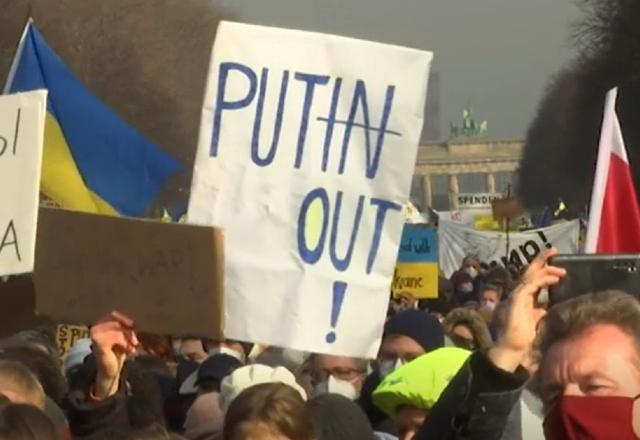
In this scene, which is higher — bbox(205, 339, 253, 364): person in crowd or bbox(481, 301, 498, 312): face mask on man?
bbox(481, 301, 498, 312): face mask on man

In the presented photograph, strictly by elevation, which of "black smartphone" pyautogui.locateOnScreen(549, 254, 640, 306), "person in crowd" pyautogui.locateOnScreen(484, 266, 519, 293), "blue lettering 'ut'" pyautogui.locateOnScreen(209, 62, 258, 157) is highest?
"blue lettering 'ut'" pyautogui.locateOnScreen(209, 62, 258, 157)

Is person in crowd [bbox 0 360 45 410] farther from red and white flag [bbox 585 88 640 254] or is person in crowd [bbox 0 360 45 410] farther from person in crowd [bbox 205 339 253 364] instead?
red and white flag [bbox 585 88 640 254]

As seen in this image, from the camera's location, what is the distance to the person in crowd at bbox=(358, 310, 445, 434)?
21.3 feet

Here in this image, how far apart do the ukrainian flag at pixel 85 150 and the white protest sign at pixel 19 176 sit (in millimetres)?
1982

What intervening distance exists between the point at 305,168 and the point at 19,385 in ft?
4.77

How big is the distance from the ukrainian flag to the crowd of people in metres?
1.39

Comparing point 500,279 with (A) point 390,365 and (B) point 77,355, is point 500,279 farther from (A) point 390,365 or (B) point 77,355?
(A) point 390,365

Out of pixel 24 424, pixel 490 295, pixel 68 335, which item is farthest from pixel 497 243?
pixel 24 424

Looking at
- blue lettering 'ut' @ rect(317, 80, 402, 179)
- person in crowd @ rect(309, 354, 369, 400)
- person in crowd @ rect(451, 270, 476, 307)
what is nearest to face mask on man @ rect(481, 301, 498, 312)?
person in crowd @ rect(451, 270, 476, 307)

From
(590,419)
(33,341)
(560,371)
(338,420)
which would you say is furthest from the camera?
(33,341)

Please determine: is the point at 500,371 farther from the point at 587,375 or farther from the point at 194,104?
the point at 194,104

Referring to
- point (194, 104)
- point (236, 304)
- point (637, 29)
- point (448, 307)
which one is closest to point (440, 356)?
point (236, 304)

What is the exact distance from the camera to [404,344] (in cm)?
654

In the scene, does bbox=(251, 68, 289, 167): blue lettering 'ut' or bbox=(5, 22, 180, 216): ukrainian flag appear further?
bbox=(5, 22, 180, 216): ukrainian flag
